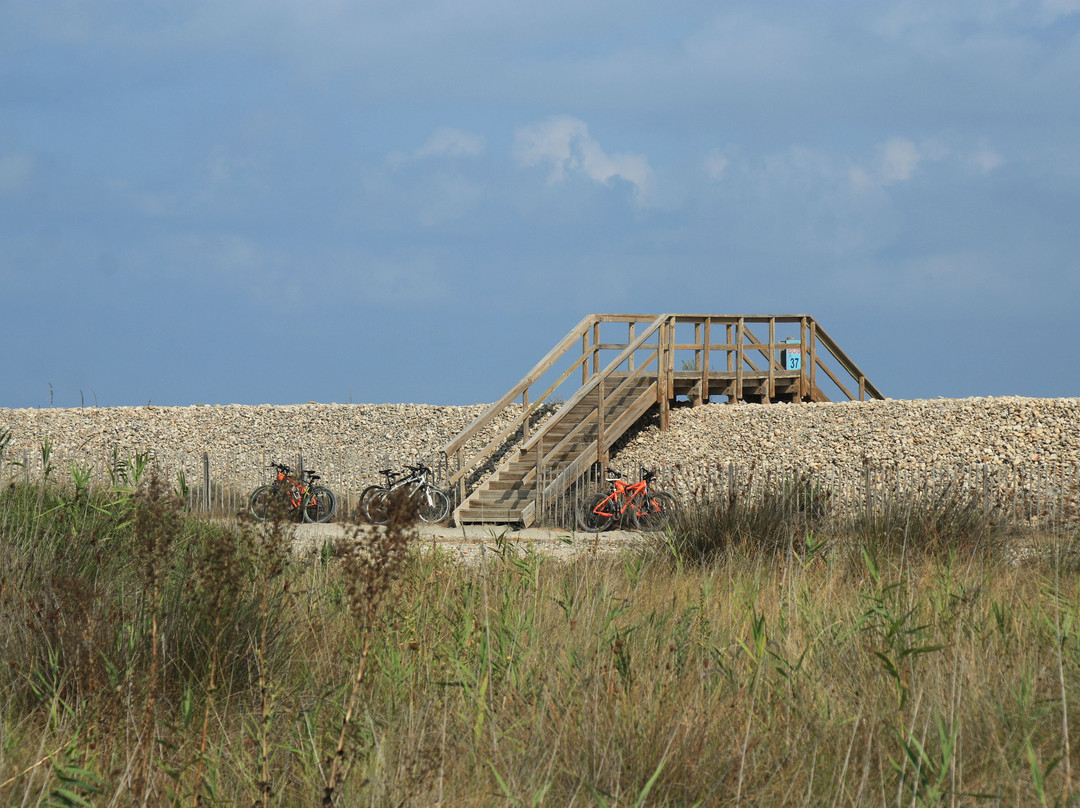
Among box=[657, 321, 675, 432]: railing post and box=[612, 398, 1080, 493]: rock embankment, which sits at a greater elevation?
box=[657, 321, 675, 432]: railing post

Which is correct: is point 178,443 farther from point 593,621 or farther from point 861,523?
point 593,621

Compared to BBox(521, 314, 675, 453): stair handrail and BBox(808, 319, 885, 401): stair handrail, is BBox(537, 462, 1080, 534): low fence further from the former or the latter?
BBox(808, 319, 885, 401): stair handrail

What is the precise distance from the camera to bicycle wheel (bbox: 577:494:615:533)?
1385 centimetres

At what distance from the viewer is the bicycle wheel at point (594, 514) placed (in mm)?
13855

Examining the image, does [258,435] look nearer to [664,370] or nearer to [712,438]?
[664,370]

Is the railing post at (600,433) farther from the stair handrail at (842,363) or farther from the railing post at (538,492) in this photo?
the stair handrail at (842,363)

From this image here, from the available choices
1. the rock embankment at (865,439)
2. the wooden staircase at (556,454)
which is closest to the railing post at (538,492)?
the wooden staircase at (556,454)

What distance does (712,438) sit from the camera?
1714cm

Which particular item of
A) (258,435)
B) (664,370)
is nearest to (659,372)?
(664,370)

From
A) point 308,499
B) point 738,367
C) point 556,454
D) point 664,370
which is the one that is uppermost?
point 738,367

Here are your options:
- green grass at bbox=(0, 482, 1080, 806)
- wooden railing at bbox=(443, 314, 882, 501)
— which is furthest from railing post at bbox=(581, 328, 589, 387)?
green grass at bbox=(0, 482, 1080, 806)

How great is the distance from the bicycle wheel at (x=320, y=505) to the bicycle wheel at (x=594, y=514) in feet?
13.4

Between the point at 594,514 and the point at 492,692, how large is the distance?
35.0ft

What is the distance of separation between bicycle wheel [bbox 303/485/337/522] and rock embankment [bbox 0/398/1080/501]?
3.15 feet
